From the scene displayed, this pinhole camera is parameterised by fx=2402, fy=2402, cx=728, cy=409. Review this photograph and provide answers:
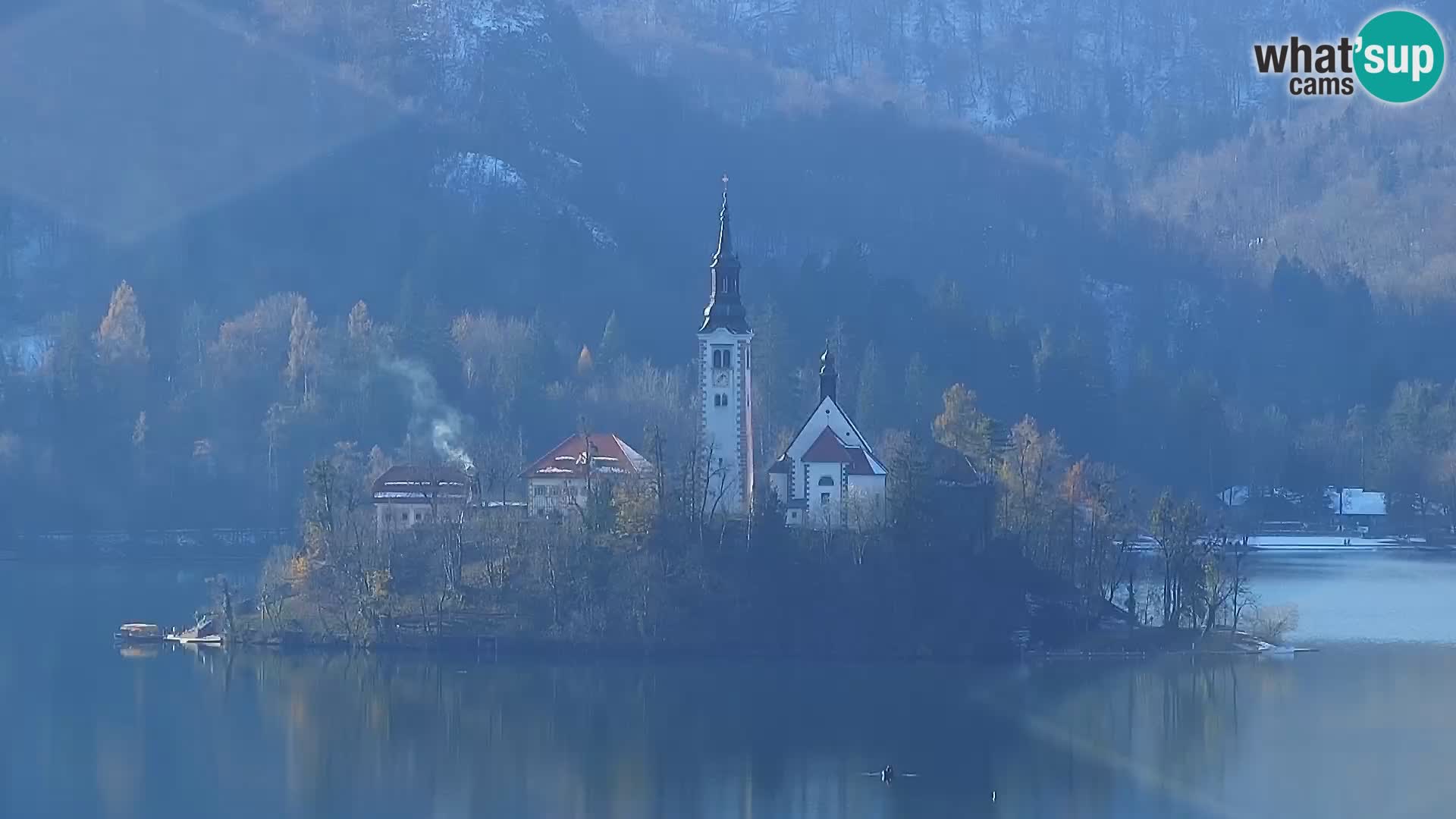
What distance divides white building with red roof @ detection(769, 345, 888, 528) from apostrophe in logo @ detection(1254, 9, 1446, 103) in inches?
2556

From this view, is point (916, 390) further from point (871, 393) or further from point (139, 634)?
point (139, 634)

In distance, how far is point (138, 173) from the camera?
5025 inches

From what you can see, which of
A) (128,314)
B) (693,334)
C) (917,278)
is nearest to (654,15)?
(917,278)

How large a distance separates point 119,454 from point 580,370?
62.8ft

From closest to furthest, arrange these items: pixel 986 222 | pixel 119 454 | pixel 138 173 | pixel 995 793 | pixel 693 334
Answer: pixel 995 793, pixel 119 454, pixel 693 334, pixel 138 173, pixel 986 222

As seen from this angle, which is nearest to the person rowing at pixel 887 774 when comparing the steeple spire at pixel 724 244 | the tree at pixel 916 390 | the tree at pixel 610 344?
the steeple spire at pixel 724 244

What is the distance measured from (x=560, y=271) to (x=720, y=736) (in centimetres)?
7280

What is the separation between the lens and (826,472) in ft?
218

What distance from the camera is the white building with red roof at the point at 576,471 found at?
65062 millimetres

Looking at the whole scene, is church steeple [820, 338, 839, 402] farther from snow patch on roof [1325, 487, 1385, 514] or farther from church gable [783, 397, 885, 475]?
snow patch on roof [1325, 487, 1385, 514]

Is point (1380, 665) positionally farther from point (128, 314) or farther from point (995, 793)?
point (128, 314)

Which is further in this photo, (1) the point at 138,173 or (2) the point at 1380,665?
(1) the point at 138,173

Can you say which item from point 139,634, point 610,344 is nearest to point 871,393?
point 610,344

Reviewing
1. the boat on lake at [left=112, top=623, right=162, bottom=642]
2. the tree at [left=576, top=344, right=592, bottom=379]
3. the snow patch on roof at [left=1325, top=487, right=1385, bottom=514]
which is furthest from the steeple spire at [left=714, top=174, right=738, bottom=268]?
the snow patch on roof at [left=1325, top=487, right=1385, bottom=514]
